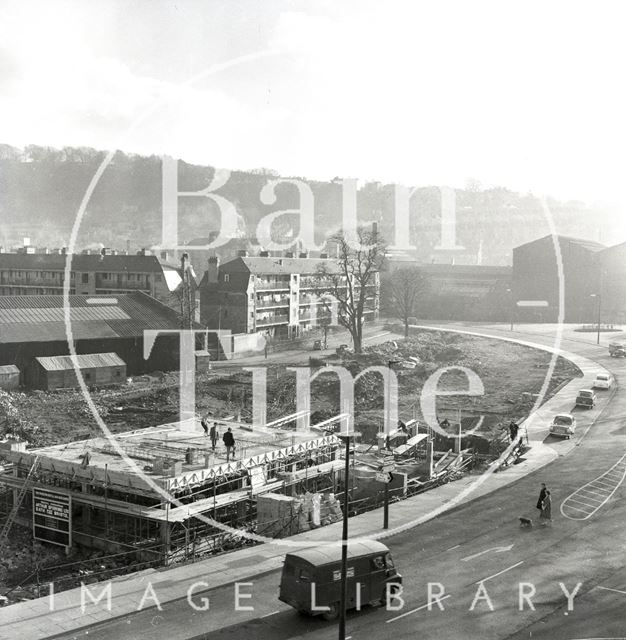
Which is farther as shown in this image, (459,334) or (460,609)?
(459,334)

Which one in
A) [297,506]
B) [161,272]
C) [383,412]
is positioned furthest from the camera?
[161,272]

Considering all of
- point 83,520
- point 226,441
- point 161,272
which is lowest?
point 83,520

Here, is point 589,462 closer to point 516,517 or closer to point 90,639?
point 516,517

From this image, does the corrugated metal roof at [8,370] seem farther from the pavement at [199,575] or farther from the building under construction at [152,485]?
the pavement at [199,575]

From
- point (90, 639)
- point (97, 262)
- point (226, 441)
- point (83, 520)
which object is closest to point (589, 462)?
point (226, 441)

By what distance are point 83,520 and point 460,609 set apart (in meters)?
15.8

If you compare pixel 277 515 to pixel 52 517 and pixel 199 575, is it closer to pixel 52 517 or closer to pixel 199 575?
pixel 199 575

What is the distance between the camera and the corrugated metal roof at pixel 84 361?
181ft

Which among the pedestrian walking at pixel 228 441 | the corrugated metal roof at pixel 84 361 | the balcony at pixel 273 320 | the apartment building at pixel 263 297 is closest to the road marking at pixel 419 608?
the pedestrian walking at pixel 228 441

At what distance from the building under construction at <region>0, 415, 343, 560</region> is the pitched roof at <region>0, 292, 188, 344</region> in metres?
25.3

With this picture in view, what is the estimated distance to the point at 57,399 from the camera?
2039 inches

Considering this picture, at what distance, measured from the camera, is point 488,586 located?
73.6 feet

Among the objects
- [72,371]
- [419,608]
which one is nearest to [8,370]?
[72,371]

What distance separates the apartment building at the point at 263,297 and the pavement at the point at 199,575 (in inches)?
1784
